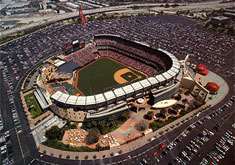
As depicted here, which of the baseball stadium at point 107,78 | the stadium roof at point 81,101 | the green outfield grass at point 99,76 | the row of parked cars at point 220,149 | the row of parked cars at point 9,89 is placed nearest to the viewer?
the row of parked cars at point 220,149

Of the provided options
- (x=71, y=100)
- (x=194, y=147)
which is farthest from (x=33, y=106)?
(x=194, y=147)

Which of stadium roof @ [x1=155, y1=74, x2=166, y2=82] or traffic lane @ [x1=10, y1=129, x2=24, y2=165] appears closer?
traffic lane @ [x1=10, y1=129, x2=24, y2=165]

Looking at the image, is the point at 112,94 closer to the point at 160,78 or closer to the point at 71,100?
the point at 71,100

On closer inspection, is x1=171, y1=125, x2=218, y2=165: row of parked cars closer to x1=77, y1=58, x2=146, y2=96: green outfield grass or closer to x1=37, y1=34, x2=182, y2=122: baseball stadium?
x1=37, y1=34, x2=182, y2=122: baseball stadium

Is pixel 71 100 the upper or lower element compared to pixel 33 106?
upper

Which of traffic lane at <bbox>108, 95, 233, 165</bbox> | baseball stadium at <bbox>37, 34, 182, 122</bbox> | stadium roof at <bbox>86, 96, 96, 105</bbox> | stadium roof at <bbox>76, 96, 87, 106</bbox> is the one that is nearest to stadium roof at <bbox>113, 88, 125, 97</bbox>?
baseball stadium at <bbox>37, 34, 182, 122</bbox>

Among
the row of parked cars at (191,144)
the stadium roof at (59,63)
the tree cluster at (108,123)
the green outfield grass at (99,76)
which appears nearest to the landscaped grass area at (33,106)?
the green outfield grass at (99,76)

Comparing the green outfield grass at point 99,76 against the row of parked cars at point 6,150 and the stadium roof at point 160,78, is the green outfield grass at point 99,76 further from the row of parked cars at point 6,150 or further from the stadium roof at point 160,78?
the row of parked cars at point 6,150
